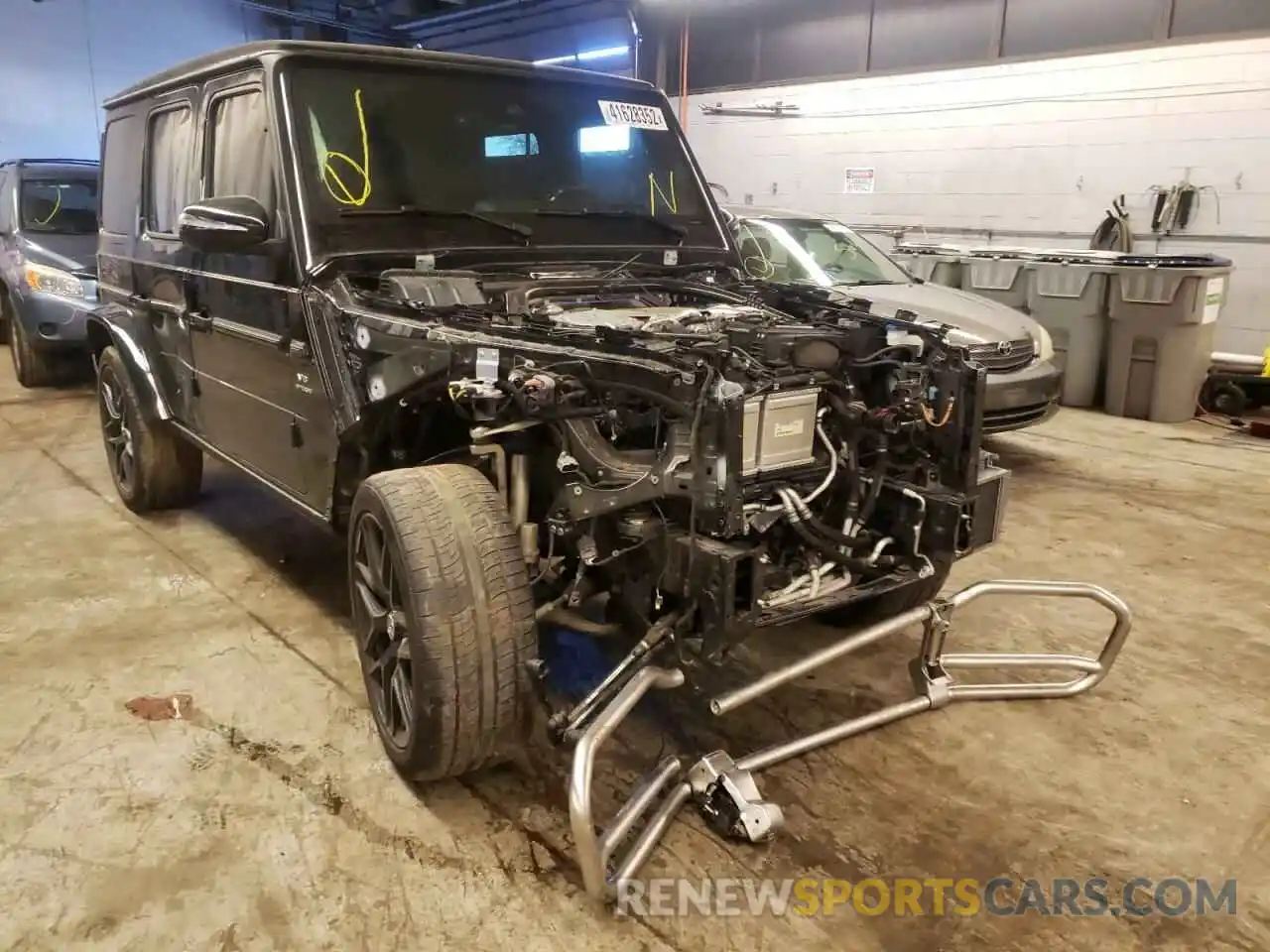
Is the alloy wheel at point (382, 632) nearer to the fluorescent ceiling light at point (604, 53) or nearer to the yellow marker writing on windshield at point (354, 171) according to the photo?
the yellow marker writing on windshield at point (354, 171)

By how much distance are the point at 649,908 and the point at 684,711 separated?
83 cm

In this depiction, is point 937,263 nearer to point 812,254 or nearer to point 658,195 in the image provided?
point 812,254

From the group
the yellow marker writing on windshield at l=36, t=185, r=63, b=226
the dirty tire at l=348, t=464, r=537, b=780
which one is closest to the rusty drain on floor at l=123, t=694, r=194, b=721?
the dirty tire at l=348, t=464, r=537, b=780

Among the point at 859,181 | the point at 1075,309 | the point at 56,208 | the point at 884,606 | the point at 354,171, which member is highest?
the point at 859,181

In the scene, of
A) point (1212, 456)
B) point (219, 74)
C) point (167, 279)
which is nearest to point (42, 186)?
point (167, 279)

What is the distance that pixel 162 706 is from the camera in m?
2.76

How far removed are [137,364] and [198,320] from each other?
2.81ft

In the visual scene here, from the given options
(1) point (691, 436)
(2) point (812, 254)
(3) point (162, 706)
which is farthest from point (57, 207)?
(1) point (691, 436)

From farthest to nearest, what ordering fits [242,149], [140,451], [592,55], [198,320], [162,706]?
[592,55]
[140,451]
[198,320]
[242,149]
[162,706]

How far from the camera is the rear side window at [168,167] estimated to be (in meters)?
3.43

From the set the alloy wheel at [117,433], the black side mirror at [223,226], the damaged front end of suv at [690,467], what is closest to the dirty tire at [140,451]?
the alloy wheel at [117,433]

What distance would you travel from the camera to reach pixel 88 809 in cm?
228

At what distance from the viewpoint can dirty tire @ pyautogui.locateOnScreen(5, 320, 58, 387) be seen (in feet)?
23.8

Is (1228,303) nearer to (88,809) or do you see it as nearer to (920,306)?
(920,306)
